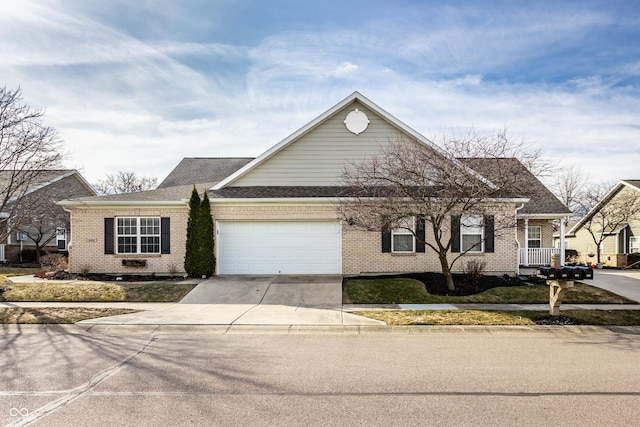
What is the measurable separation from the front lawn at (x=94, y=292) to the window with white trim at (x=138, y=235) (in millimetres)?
2435

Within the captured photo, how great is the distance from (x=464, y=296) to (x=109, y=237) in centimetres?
1353

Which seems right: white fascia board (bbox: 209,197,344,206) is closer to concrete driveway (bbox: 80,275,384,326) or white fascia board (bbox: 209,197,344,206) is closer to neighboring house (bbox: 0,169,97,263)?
concrete driveway (bbox: 80,275,384,326)

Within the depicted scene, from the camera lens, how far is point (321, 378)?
6.66 meters

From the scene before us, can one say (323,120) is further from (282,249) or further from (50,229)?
(50,229)

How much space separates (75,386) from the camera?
6.24m

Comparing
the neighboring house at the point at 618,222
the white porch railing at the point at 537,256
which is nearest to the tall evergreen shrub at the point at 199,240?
the white porch railing at the point at 537,256

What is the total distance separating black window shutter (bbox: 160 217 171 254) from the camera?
18.5 m

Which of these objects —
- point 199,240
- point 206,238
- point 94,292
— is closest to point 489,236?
point 206,238

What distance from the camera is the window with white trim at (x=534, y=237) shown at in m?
21.9

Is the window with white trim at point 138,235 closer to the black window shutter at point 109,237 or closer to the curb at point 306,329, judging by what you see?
the black window shutter at point 109,237

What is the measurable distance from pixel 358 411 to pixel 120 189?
170ft

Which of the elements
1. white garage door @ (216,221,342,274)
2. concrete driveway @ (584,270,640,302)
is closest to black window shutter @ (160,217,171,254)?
white garage door @ (216,221,342,274)

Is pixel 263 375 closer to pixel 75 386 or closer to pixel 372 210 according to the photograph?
pixel 75 386

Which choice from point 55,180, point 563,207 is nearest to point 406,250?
point 563,207
